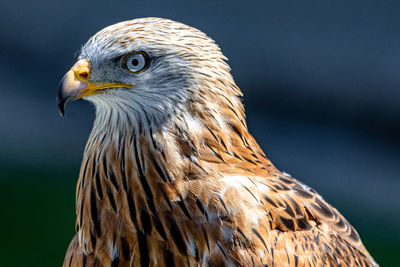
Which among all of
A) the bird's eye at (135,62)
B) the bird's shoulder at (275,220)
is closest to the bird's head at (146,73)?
the bird's eye at (135,62)

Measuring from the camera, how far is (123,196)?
1.87 m

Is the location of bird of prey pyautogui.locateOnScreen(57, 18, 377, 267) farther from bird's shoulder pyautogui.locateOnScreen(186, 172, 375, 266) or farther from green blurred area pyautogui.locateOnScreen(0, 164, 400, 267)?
green blurred area pyautogui.locateOnScreen(0, 164, 400, 267)

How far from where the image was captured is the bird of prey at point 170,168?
1.83 m

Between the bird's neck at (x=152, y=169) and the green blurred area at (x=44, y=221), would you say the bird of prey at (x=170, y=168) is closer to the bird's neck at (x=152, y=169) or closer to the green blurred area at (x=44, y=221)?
the bird's neck at (x=152, y=169)

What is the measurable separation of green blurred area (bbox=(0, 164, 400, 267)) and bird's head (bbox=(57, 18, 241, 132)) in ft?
8.00

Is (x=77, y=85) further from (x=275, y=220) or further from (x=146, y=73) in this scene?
(x=275, y=220)

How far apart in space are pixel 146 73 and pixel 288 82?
11.1 ft

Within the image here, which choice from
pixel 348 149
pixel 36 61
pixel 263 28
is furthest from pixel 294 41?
pixel 36 61

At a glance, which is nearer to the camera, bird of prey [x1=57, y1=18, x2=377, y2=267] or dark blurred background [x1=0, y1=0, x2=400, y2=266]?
bird of prey [x1=57, y1=18, x2=377, y2=267]

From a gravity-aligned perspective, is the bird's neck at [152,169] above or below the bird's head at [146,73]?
below

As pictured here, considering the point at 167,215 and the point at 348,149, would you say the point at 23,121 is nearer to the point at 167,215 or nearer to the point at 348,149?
the point at 348,149

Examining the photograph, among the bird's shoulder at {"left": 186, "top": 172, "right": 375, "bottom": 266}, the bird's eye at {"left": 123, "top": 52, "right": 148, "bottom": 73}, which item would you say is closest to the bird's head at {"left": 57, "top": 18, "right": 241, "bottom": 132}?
the bird's eye at {"left": 123, "top": 52, "right": 148, "bottom": 73}

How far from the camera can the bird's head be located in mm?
1845


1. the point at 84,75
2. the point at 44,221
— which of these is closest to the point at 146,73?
the point at 84,75
